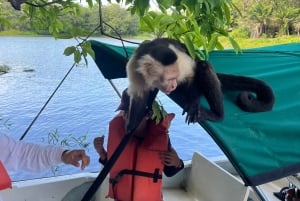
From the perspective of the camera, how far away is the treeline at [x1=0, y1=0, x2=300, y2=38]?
1401 mm

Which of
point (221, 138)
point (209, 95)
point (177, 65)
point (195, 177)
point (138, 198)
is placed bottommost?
point (195, 177)

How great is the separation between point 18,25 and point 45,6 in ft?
1.16

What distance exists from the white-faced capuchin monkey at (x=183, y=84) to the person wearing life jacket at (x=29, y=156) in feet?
0.71

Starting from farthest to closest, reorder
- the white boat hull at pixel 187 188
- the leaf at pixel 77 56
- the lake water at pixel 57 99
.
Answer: the lake water at pixel 57 99 < the white boat hull at pixel 187 188 < the leaf at pixel 77 56

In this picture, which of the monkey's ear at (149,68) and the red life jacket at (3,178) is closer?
the red life jacket at (3,178)

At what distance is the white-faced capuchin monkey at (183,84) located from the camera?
4.27ft

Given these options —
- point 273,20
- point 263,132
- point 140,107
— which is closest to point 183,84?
point 140,107

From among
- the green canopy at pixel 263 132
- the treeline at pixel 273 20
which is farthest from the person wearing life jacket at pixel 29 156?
the treeline at pixel 273 20

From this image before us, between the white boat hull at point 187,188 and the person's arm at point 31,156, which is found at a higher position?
the person's arm at point 31,156

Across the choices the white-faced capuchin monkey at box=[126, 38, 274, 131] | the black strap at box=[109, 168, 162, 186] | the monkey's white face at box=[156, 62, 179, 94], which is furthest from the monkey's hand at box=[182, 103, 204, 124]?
the black strap at box=[109, 168, 162, 186]

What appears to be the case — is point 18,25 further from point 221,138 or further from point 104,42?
point 221,138

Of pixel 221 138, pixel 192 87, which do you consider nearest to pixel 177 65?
pixel 192 87

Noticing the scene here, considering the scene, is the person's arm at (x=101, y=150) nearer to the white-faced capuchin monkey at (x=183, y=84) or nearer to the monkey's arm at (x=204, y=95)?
the white-faced capuchin monkey at (x=183, y=84)

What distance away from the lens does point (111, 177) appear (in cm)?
183
